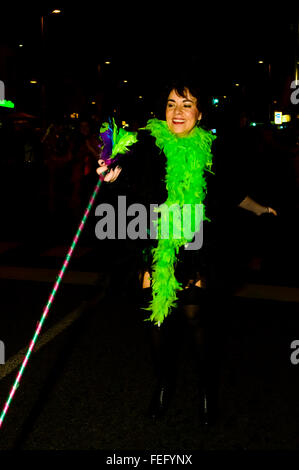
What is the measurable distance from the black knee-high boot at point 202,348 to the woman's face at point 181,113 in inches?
36.7

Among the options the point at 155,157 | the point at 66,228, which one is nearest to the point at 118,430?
the point at 155,157

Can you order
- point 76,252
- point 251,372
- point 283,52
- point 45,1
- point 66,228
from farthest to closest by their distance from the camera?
point 283,52
point 45,1
point 66,228
point 76,252
point 251,372

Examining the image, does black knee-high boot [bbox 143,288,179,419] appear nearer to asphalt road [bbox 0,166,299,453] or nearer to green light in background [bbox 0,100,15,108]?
asphalt road [bbox 0,166,299,453]

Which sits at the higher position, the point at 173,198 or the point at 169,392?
the point at 173,198

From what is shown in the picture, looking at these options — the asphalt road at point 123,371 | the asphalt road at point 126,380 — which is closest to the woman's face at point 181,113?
the asphalt road at point 123,371

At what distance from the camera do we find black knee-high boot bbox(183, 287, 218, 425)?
3348mm

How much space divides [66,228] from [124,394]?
6998 millimetres

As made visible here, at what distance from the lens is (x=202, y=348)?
11.1 ft

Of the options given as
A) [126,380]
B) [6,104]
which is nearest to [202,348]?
[126,380]

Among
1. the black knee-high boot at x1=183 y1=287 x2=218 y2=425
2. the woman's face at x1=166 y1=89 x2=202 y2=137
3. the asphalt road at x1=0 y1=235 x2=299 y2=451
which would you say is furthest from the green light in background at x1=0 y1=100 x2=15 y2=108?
the black knee-high boot at x1=183 y1=287 x2=218 y2=425

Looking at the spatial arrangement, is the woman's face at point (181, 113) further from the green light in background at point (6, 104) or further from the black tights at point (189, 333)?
the green light in background at point (6, 104)

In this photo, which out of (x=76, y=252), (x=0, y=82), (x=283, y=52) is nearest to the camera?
(x=76, y=252)

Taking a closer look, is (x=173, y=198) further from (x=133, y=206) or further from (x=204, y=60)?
(x=204, y=60)

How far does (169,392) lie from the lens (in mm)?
3518
